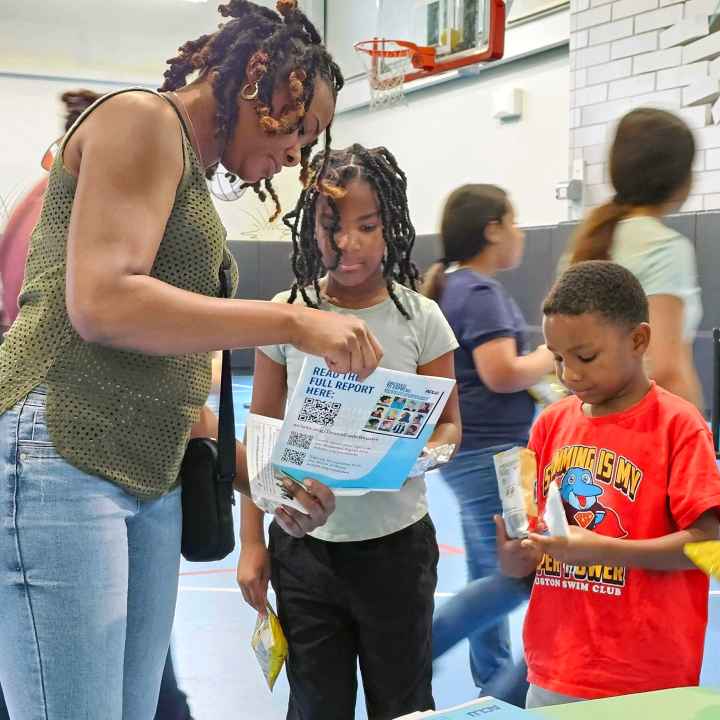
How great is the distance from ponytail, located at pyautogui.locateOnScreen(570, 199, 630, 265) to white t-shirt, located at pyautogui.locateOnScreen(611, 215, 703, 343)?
0.08ft

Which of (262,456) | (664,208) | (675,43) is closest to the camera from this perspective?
(262,456)

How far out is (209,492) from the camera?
146 cm

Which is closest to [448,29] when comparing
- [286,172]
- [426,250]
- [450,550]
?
[426,250]

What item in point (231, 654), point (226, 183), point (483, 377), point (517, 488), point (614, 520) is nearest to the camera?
point (517, 488)

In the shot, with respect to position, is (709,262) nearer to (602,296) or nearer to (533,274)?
(533,274)

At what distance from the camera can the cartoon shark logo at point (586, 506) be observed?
1.67 m

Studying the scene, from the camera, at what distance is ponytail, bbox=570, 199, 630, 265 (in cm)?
213

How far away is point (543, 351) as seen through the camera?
246cm

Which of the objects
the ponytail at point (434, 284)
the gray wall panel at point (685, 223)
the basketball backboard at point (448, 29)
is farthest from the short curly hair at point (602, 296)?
the gray wall panel at point (685, 223)

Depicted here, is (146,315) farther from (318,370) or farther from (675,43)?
(675,43)

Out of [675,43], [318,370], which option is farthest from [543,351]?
[675,43]

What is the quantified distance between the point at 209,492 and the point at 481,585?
1.17m

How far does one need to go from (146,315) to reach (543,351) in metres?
1.48

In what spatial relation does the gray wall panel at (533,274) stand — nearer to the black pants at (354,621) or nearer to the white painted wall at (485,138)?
the white painted wall at (485,138)
